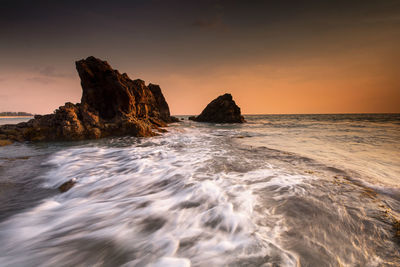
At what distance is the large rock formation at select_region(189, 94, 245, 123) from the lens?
34406 millimetres

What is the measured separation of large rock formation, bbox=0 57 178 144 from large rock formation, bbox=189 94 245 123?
2450 cm

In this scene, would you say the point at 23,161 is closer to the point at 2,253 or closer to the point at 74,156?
the point at 74,156

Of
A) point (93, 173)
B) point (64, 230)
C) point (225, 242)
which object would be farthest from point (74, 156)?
point (225, 242)

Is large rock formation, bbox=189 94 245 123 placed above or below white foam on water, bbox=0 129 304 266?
above

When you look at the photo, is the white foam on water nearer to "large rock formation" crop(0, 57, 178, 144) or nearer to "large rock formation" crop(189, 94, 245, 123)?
"large rock formation" crop(0, 57, 178, 144)

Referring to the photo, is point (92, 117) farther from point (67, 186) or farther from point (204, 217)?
point (204, 217)

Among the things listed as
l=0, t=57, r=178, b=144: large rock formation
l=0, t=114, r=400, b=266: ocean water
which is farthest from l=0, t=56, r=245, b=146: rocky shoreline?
l=0, t=114, r=400, b=266: ocean water

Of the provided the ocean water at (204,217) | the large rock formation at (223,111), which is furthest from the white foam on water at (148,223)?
the large rock formation at (223,111)

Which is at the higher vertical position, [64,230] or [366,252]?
[366,252]

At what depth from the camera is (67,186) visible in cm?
331

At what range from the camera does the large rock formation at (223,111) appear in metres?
34.4

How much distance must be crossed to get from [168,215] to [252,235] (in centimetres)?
116

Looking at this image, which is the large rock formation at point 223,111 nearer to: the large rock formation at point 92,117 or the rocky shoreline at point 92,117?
the rocky shoreline at point 92,117

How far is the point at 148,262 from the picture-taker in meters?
1.54
